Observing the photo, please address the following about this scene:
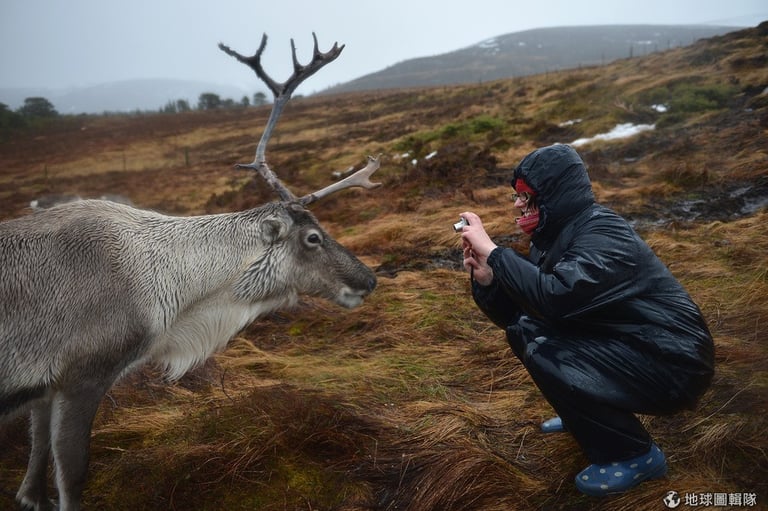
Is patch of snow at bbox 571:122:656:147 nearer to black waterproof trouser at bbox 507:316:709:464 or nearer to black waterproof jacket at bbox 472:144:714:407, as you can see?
black waterproof jacket at bbox 472:144:714:407

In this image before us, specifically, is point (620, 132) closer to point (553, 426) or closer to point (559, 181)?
point (553, 426)

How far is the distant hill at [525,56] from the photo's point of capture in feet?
314

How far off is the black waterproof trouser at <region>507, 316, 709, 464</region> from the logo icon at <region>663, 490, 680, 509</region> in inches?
7.5

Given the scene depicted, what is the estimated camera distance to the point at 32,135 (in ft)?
94.2

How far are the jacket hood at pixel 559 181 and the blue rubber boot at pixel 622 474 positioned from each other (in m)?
1.11

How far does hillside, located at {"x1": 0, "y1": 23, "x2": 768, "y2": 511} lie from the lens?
2.47 metres

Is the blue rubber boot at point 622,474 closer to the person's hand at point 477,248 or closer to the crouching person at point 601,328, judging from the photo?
the crouching person at point 601,328

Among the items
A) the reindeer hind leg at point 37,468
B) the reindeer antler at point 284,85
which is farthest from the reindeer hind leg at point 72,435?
the reindeer antler at point 284,85

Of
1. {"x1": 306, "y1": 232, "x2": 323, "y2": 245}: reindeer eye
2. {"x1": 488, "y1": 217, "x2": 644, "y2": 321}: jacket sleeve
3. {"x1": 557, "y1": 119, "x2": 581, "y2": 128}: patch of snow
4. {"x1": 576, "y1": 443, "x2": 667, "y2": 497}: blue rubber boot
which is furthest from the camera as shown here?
{"x1": 557, "y1": 119, "x2": 581, "y2": 128}: patch of snow

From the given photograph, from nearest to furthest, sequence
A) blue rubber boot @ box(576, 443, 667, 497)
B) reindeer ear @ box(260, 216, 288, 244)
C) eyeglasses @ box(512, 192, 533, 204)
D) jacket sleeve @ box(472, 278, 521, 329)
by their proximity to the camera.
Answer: blue rubber boot @ box(576, 443, 667, 497)
eyeglasses @ box(512, 192, 533, 204)
jacket sleeve @ box(472, 278, 521, 329)
reindeer ear @ box(260, 216, 288, 244)

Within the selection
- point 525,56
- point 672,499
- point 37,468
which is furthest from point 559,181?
point 525,56

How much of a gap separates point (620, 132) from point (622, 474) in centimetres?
1144

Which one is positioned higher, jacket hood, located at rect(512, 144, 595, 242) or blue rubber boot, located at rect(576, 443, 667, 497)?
jacket hood, located at rect(512, 144, 595, 242)

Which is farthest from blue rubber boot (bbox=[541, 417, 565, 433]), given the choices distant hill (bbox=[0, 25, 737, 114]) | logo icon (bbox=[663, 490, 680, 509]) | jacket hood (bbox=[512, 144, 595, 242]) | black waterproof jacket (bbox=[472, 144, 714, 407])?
distant hill (bbox=[0, 25, 737, 114])
